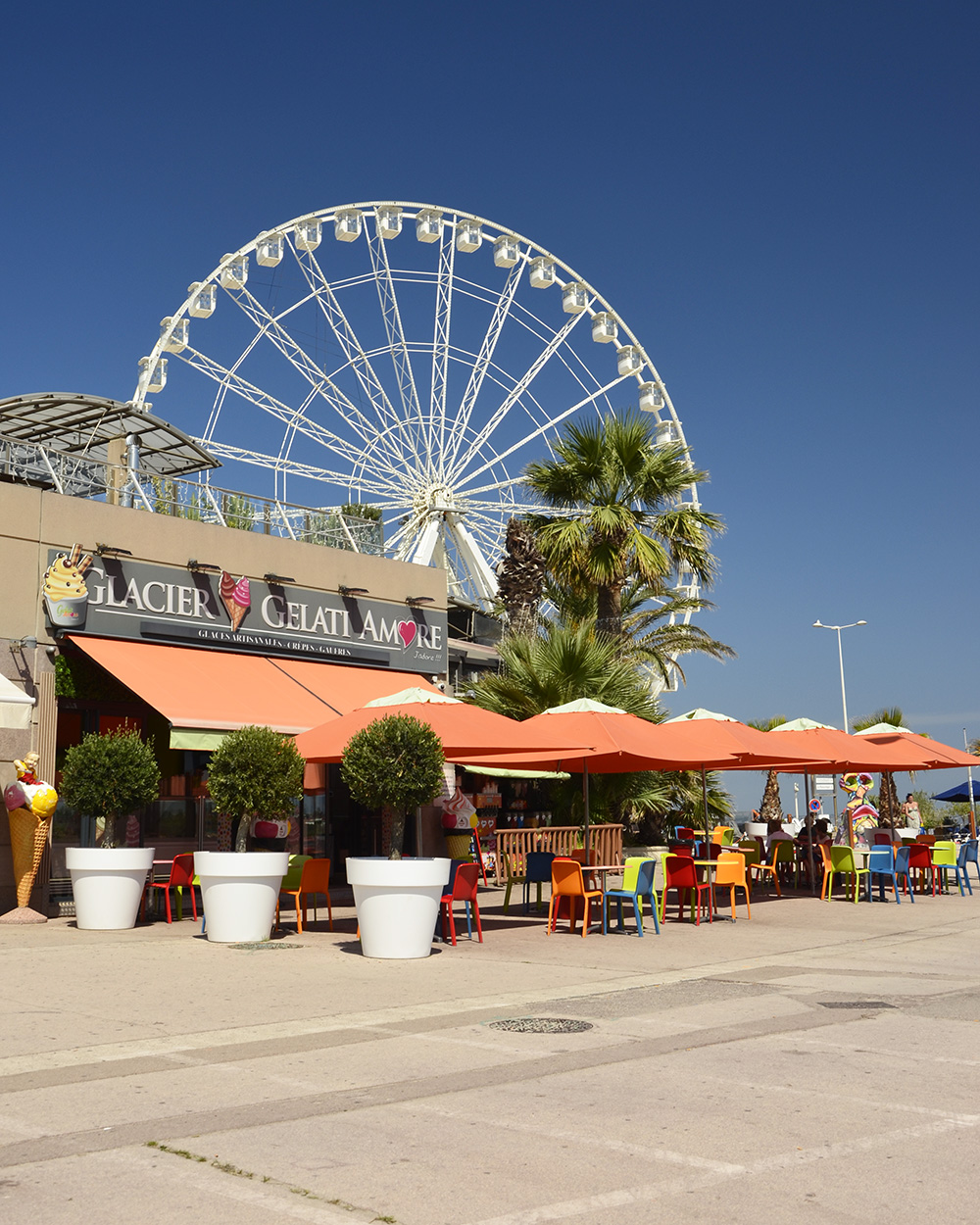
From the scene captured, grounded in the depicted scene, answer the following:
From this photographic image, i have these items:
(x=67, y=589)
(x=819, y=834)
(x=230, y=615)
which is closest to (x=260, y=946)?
(x=67, y=589)

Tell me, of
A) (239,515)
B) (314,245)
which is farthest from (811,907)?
(314,245)

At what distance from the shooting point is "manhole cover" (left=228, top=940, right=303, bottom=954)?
10758mm

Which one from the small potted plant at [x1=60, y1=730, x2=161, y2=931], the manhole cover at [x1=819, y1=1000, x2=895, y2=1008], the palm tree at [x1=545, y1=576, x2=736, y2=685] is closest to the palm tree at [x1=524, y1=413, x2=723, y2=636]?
the palm tree at [x1=545, y1=576, x2=736, y2=685]

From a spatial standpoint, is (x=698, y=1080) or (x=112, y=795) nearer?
(x=698, y=1080)

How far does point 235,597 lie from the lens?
54.8ft

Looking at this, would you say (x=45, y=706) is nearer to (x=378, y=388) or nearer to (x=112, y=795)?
(x=112, y=795)

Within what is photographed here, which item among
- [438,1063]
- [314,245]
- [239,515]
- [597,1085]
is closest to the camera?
[597,1085]

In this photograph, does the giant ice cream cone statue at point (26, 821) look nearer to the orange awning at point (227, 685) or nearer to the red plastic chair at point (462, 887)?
the orange awning at point (227, 685)

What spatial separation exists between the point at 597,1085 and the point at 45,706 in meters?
10.6

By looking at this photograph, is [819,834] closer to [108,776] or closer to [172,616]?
[172,616]

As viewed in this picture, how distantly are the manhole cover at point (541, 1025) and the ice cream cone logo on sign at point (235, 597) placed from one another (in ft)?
33.8

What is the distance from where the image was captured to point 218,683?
50.3 feet

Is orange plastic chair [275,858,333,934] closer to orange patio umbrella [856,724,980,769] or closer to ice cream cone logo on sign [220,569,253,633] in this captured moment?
ice cream cone logo on sign [220,569,253,633]

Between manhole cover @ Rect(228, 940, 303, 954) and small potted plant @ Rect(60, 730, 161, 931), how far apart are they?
5.94ft
